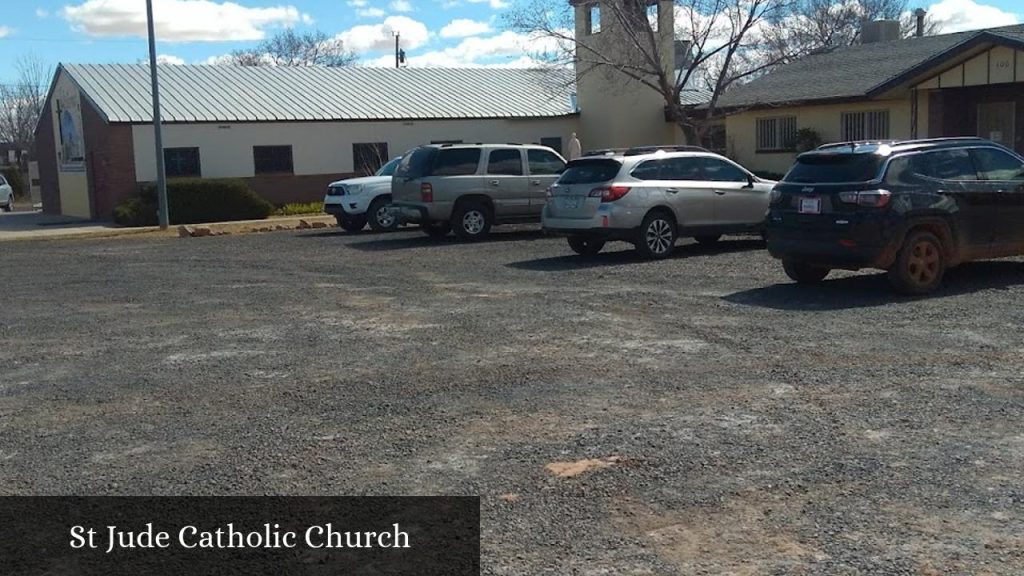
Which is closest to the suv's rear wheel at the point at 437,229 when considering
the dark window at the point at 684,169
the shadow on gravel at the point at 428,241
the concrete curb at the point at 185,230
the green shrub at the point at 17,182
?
the shadow on gravel at the point at 428,241

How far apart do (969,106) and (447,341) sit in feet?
64.0

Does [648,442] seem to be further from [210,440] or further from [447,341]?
[447,341]

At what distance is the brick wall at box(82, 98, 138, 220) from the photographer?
107ft

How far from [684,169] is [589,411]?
33.3ft

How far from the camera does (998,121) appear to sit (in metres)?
25.5

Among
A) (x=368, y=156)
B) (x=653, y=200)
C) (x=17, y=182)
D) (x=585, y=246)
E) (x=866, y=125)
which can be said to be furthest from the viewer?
(x=17, y=182)

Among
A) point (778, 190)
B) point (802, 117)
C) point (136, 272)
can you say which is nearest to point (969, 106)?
point (802, 117)

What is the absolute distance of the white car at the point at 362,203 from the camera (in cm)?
2477

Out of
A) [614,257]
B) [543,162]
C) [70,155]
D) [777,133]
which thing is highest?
[70,155]

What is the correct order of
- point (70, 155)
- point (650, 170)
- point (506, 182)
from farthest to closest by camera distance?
point (70, 155), point (506, 182), point (650, 170)

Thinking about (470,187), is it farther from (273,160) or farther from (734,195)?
(273,160)

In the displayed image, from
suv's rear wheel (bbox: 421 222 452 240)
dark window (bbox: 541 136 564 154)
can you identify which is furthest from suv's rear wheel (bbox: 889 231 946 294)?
dark window (bbox: 541 136 564 154)

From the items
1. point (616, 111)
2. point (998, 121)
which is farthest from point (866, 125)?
point (616, 111)

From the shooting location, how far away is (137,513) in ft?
18.5
